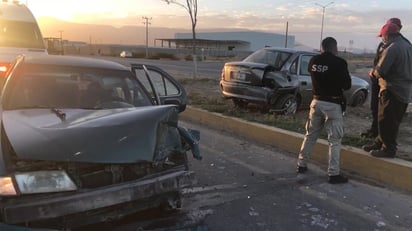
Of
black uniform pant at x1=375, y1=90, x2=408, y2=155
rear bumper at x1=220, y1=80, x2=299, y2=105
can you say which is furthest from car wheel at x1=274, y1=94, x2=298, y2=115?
black uniform pant at x1=375, y1=90, x2=408, y2=155

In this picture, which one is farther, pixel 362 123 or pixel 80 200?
pixel 362 123

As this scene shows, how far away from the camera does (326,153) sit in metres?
7.05

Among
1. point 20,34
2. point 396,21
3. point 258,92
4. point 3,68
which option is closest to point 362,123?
point 258,92

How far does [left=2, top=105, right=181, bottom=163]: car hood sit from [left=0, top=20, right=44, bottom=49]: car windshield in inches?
303

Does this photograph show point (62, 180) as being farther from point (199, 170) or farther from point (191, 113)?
point (191, 113)

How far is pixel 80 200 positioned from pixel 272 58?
817 centimetres

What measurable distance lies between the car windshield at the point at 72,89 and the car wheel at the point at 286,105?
18.7 feet

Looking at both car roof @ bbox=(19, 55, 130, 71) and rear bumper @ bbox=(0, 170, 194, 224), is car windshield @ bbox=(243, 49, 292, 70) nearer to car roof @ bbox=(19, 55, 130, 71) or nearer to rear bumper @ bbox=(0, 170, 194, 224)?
car roof @ bbox=(19, 55, 130, 71)

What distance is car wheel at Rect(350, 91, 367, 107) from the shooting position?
1280cm

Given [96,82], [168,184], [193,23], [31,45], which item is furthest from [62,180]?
[193,23]

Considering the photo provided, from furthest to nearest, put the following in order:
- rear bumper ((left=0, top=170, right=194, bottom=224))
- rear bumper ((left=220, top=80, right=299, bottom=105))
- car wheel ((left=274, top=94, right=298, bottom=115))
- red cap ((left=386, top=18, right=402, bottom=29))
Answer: car wheel ((left=274, top=94, right=298, bottom=115))
rear bumper ((left=220, top=80, right=299, bottom=105))
red cap ((left=386, top=18, right=402, bottom=29))
rear bumper ((left=0, top=170, right=194, bottom=224))

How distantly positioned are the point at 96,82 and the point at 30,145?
71.2 inches

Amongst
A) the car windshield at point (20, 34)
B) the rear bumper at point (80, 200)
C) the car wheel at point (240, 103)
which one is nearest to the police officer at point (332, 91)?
the rear bumper at point (80, 200)

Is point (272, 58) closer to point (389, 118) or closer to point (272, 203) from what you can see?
point (389, 118)
